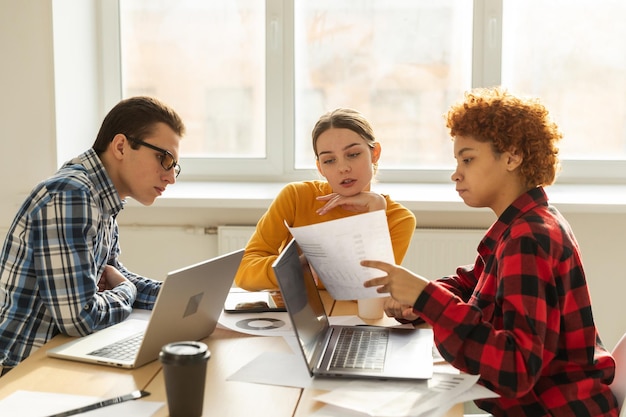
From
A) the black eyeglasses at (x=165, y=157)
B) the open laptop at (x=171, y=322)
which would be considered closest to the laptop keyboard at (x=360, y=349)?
the open laptop at (x=171, y=322)

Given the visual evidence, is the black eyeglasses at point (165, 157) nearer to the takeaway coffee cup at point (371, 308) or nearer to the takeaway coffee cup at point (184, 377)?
the takeaway coffee cup at point (371, 308)

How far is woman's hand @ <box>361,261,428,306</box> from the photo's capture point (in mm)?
1438

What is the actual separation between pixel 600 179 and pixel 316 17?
4.73 ft

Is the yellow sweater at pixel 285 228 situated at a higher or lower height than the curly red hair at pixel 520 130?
lower

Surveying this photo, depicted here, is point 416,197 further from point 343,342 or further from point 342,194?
point 343,342

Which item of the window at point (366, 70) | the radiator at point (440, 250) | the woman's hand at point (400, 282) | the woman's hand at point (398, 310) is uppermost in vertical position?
the window at point (366, 70)

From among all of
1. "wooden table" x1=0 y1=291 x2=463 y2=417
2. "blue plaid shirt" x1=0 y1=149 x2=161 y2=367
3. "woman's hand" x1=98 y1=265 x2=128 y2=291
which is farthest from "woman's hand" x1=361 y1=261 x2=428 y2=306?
"woman's hand" x1=98 y1=265 x2=128 y2=291

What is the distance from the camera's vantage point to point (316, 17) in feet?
11.0

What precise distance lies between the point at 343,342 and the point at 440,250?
1.54 m

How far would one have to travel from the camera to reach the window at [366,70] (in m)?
3.28

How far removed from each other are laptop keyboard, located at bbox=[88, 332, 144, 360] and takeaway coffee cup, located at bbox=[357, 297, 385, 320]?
0.53 metres

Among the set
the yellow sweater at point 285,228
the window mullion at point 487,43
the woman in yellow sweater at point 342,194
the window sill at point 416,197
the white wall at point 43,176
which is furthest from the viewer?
the window mullion at point 487,43

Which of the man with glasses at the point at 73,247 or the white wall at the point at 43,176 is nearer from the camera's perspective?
the man with glasses at the point at 73,247

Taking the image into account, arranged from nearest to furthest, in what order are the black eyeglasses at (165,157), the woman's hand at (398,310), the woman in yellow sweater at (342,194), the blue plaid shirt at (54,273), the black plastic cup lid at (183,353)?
the black plastic cup lid at (183,353) → the blue plaid shirt at (54,273) → the woman's hand at (398,310) → the black eyeglasses at (165,157) → the woman in yellow sweater at (342,194)
